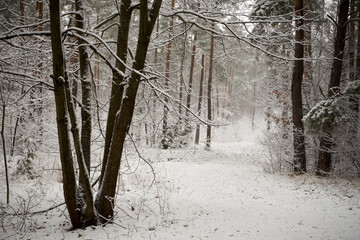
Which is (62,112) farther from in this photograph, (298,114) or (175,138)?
(175,138)

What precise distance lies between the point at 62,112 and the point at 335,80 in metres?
8.19

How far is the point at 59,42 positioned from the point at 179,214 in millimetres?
3686

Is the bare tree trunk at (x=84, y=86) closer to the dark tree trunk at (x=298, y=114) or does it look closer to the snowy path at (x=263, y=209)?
the snowy path at (x=263, y=209)

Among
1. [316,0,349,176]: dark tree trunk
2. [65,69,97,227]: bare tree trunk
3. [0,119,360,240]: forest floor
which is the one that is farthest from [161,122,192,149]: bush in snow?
[65,69,97,227]: bare tree trunk

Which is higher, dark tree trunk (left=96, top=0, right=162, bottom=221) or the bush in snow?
dark tree trunk (left=96, top=0, right=162, bottom=221)

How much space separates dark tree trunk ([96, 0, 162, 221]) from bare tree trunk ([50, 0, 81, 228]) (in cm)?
43

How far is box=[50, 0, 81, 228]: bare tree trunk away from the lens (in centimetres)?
294

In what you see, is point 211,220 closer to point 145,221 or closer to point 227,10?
point 145,221

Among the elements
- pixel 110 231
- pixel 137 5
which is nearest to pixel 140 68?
pixel 137 5

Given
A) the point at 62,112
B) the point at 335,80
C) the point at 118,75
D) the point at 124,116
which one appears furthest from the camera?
the point at 335,80

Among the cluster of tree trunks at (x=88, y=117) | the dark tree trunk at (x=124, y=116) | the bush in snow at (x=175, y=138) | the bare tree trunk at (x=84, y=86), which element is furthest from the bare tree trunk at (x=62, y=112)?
the bush in snow at (x=175, y=138)

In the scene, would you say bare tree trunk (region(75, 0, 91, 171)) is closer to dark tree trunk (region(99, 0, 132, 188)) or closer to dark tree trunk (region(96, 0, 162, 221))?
dark tree trunk (region(99, 0, 132, 188))

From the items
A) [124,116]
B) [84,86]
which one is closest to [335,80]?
[124,116]

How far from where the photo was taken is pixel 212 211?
4.67 m
